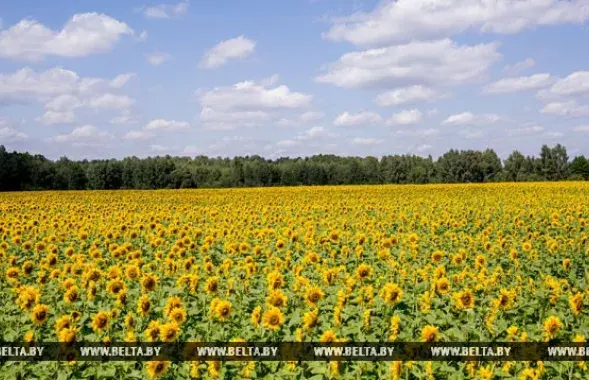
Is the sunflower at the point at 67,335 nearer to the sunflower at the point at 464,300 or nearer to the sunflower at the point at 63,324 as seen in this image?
the sunflower at the point at 63,324

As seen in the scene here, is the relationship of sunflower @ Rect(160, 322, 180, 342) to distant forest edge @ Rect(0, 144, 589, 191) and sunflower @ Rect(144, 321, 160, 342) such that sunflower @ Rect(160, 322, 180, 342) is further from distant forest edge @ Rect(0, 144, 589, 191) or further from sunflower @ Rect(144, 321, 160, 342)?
distant forest edge @ Rect(0, 144, 589, 191)

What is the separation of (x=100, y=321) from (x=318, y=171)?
3127 inches

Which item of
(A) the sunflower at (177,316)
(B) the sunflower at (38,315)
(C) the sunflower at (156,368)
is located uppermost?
(A) the sunflower at (177,316)

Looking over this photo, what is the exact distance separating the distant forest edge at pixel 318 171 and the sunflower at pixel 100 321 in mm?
63904

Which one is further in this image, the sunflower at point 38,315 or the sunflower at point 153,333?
the sunflower at point 38,315

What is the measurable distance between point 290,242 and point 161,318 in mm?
4727

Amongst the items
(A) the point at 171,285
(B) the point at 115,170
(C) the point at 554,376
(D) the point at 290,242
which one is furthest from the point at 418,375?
(B) the point at 115,170

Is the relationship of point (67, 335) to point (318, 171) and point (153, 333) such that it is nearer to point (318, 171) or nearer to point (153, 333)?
point (153, 333)

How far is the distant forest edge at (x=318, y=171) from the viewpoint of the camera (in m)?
68.9

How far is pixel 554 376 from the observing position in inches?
206

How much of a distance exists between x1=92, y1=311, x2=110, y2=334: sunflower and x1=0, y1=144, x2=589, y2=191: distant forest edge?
63904 mm

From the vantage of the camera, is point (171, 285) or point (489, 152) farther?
point (489, 152)

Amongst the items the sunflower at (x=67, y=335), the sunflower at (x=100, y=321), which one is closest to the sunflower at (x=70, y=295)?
the sunflower at (x=100, y=321)

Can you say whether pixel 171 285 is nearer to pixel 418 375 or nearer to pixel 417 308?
pixel 417 308
